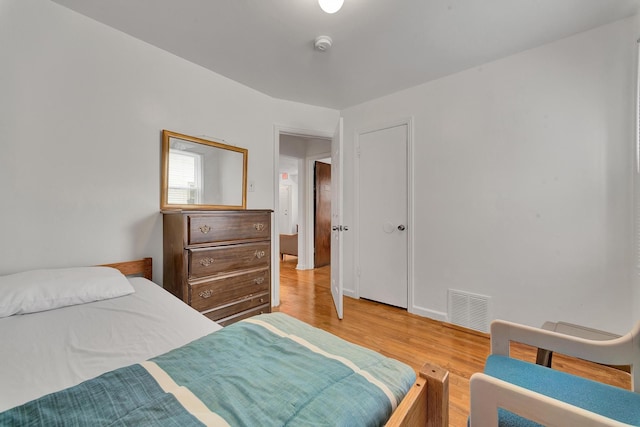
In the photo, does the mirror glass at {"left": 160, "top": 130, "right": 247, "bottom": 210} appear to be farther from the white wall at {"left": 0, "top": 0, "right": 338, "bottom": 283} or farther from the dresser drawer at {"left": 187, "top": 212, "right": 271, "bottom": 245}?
the dresser drawer at {"left": 187, "top": 212, "right": 271, "bottom": 245}

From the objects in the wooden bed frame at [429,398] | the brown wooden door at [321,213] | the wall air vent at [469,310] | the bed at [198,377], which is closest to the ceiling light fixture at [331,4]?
the bed at [198,377]

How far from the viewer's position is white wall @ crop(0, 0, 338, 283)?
4.78ft

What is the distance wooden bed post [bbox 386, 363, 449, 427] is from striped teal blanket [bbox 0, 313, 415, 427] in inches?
1.4

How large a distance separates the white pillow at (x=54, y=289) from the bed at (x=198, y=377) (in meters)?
0.04

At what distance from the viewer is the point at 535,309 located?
80.1 inches

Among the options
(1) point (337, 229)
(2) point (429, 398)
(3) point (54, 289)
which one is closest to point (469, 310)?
(1) point (337, 229)

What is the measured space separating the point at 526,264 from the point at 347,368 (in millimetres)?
2111

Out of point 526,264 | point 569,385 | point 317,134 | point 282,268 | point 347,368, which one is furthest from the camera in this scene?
point 282,268

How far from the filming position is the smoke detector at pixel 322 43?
6.12 feet

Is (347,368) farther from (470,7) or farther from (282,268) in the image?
(282,268)

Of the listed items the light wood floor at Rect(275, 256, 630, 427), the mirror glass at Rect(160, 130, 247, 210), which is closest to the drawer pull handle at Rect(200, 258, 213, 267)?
the mirror glass at Rect(160, 130, 247, 210)

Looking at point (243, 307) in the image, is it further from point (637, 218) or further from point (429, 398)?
point (637, 218)

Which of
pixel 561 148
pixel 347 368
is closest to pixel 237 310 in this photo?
pixel 347 368

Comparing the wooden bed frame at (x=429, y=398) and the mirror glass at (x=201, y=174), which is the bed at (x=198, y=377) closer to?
the wooden bed frame at (x=429, y=398)
